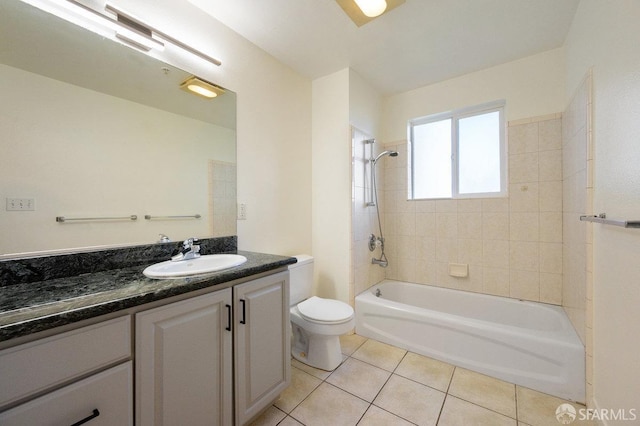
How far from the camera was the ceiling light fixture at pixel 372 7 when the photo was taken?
143cm

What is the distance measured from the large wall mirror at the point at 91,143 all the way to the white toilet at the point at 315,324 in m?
0.86

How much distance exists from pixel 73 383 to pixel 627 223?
186cm

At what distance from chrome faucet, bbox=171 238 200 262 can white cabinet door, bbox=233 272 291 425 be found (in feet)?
1.43

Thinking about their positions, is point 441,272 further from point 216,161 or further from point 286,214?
point 216,161

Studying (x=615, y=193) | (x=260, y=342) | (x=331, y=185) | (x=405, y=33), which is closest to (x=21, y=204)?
(x=260, y=342)

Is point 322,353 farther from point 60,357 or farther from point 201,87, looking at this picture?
point 201,87

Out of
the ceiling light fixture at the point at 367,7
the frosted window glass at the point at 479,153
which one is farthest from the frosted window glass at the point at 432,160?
the ceiling light fixture at the point at 367,7

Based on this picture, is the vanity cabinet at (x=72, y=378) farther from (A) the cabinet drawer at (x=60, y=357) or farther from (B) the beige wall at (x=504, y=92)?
(B) the beige wall at (x=504, y=92)

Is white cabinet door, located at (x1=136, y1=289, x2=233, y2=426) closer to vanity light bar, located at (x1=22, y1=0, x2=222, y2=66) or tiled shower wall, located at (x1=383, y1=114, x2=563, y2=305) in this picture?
vanity light bar, located at (x1=22, y1=0, x2=222, y2=66)

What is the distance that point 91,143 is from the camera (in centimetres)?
115

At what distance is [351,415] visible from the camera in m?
1.34

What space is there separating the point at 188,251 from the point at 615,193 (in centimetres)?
215

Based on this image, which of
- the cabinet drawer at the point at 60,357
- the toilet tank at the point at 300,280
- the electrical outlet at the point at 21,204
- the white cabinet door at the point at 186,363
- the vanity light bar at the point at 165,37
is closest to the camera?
the cabinet drawer at the point at 60,357

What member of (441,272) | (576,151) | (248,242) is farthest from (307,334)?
(576,151)
